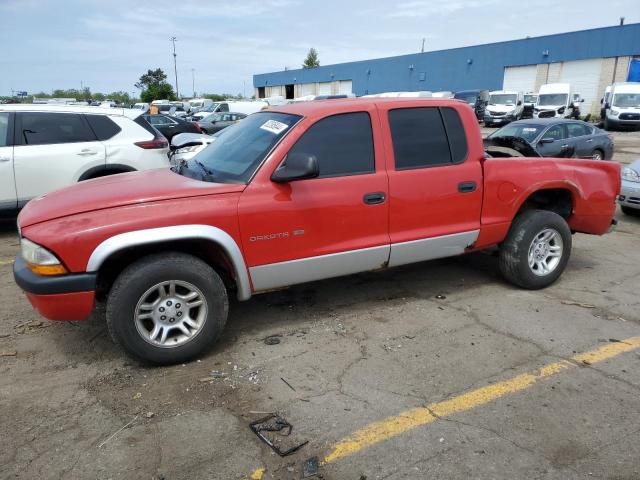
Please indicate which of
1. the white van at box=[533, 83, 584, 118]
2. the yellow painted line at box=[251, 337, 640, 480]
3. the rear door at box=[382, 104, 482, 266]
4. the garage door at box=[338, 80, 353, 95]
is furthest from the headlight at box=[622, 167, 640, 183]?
the garage door at box=[338, 80, 353, 95]

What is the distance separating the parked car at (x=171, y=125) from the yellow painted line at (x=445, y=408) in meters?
16.3

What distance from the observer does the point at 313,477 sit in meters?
2.52

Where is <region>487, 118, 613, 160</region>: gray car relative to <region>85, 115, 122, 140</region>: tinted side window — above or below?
below

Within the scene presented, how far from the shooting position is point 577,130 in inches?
499

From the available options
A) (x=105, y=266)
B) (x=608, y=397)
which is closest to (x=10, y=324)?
(x=105, y=266)

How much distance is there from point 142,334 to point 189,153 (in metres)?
6.13

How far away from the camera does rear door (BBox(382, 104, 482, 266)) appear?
413 centimetres

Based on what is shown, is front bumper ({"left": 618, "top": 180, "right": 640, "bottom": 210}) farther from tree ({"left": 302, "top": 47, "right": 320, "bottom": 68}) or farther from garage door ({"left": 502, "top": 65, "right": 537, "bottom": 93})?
tree ({"left": 302, "top": 47, "right": 320, "bottom": 68})

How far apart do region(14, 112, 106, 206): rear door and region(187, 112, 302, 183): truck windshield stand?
10.2ft

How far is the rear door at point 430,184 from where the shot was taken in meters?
4.13

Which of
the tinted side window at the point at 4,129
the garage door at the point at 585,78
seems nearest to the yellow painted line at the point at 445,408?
the tinted side window at the point at 4,129

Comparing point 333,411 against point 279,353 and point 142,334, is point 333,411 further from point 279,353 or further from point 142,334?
point 142,334

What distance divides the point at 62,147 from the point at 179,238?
4.35m

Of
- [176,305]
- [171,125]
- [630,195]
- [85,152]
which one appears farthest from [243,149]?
[171,125]
